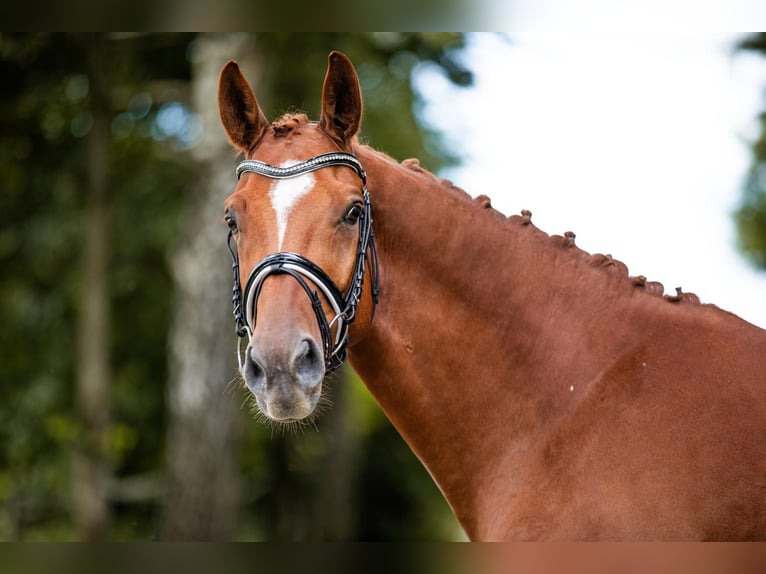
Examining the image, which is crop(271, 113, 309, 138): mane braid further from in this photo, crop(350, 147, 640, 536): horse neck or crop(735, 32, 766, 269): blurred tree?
crop(735, 32, 766, 269): blurred tree

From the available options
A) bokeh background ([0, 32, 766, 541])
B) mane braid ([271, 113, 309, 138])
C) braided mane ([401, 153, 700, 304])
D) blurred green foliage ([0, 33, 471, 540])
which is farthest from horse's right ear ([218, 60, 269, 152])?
blurred green foliage ([0, 33, 471, 540])

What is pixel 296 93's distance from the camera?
14.1 metres

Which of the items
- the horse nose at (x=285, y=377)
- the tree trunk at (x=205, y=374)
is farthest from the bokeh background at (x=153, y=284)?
the horse nose at (x=285, y=377)

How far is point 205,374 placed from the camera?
9703mm

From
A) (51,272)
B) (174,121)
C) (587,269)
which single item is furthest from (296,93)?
(587,269)

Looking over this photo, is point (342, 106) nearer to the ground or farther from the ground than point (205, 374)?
farther from the ground

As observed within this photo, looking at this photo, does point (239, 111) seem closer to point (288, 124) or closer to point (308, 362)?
point (288, 124)

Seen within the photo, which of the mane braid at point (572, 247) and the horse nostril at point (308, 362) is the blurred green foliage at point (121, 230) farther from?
the horse nostril at point (308, 362)

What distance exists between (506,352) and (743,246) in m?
10.7

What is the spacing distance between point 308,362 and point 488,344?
2.93 feet

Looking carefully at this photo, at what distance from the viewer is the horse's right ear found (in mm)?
3920

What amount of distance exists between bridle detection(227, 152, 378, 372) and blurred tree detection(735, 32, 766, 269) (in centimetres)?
803

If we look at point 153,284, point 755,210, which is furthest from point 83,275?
point 755,210
